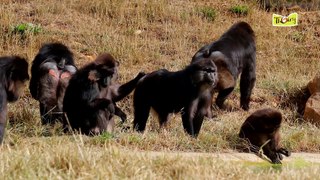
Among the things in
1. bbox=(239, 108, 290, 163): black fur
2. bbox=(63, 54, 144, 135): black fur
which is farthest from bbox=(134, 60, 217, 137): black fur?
bbox=(239, 108, 290, 163): black fur

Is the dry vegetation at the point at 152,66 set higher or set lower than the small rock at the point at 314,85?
higher

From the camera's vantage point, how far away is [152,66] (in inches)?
579

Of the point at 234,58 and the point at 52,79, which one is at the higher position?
the point at 52,79

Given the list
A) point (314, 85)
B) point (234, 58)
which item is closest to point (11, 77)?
point (234, 58)

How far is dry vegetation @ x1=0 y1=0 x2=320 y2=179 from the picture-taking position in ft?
21.7

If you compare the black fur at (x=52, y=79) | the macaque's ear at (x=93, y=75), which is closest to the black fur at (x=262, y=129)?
the macaque's ear at (x=93, y=75)

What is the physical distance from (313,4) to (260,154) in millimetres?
10397

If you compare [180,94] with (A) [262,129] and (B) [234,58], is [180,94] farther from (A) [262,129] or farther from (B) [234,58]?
(B) [234,58]

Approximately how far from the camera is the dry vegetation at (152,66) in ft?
21.7

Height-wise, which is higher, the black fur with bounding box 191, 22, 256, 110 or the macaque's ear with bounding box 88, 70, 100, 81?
the macaque's ear with bounding box 88, 70, 100, 81

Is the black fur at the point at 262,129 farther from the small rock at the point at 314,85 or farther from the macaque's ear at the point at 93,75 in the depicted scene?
the small rock at the point at 314,85

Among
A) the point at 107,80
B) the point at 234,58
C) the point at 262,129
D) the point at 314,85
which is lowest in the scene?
the point at 314,85

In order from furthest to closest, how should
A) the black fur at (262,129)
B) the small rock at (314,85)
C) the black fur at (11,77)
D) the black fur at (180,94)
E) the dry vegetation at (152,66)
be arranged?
1. the small rock at (314,85)
2. the black fur at (180,94)
3. the black fur at (262,129)
4. the black fur at (11,77)
5. the dry vegetation at (152,66)

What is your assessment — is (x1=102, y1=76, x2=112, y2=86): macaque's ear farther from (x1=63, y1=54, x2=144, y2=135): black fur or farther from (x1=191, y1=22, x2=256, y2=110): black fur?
(x1=191, y1=22, x2=256, y2=110): black fur
